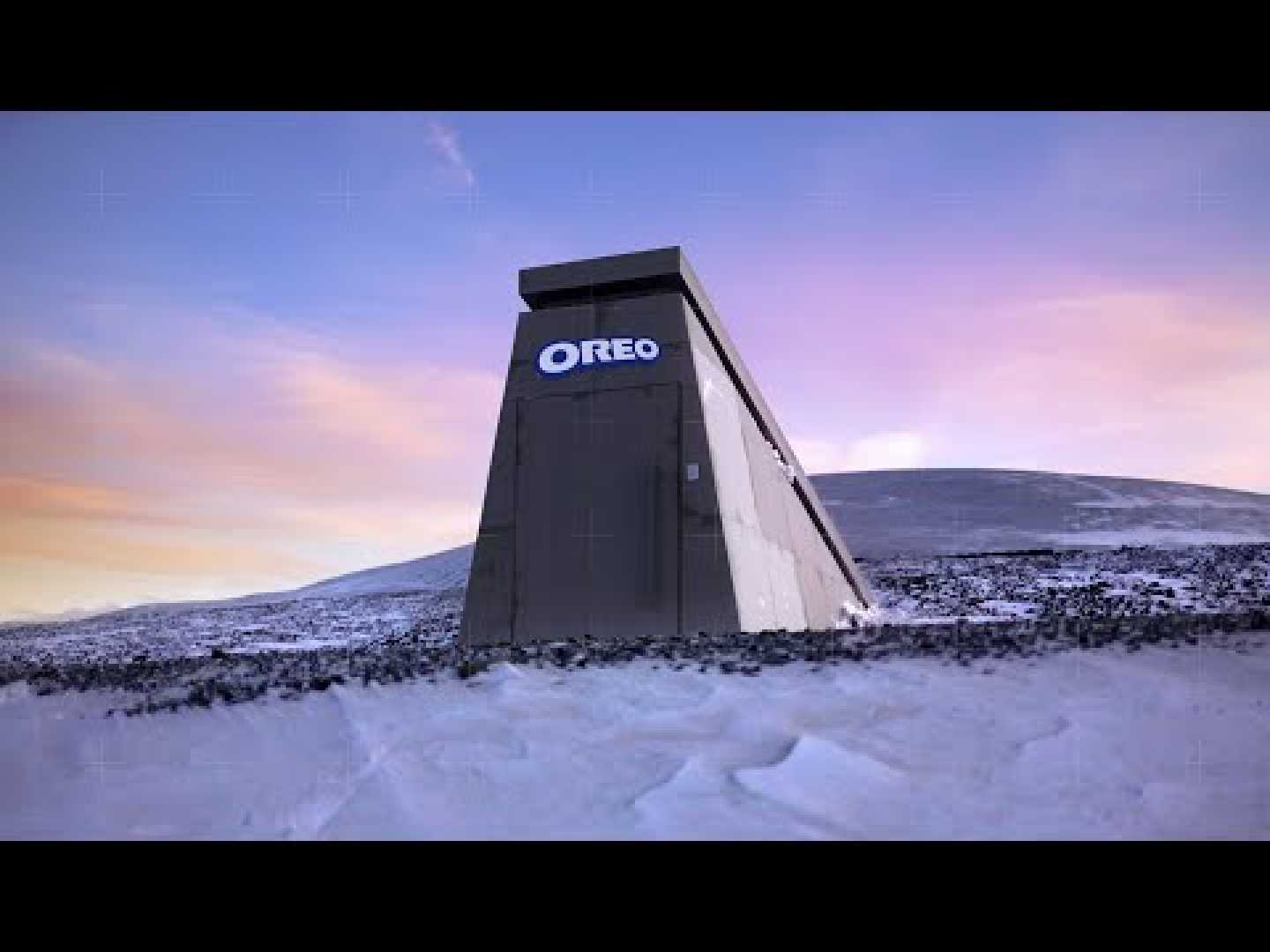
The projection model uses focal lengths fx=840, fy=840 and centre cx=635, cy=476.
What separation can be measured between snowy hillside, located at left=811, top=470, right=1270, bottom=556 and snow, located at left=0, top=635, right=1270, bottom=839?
116 feet

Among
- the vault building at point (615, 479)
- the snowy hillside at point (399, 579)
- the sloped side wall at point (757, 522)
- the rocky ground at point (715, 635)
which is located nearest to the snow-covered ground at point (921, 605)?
the rocky ground at point (715, 635)

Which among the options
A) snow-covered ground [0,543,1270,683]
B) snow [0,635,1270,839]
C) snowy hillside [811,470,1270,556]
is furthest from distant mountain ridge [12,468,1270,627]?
snow [0,635,1270,839]

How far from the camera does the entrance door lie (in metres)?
12.7

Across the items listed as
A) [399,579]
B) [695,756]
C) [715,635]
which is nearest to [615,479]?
[715,635]

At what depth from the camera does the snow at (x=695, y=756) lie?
4.21m

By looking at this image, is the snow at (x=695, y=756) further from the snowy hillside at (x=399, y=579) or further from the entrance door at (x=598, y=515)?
the snowy hillside at (x=399, y=579)

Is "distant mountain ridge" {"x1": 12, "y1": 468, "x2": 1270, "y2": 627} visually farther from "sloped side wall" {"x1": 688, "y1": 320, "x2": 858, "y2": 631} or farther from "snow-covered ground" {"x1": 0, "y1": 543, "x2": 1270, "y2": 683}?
"sloped side wall" {"x1": 688, "y1": 320, "x2": 858, "y2": 631}

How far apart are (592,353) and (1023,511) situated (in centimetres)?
4561

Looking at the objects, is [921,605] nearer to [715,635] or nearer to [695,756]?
[715,635]

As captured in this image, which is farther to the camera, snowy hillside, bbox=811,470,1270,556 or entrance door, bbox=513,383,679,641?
snowy hillside, bbox=811,470,1270,556

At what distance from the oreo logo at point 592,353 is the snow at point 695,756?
278 inches
